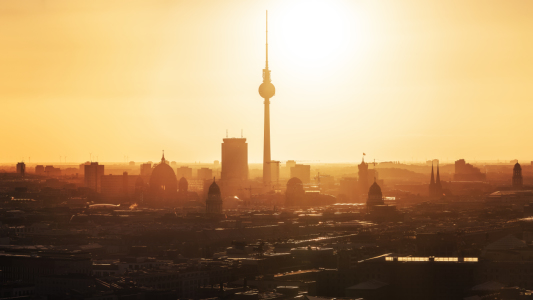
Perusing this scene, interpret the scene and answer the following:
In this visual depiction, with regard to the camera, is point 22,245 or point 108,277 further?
point 22,245

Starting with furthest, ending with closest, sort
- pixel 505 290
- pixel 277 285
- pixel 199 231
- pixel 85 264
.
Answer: pixel 199 231
pixel 85 264
pixel 277 285
pixel 505 290

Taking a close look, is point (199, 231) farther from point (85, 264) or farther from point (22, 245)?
point (85, 264)

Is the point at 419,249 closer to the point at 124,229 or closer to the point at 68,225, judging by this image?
the point at 124,229

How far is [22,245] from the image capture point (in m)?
130

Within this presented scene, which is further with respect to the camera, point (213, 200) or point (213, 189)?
point (213, 200)

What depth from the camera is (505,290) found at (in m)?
80.6

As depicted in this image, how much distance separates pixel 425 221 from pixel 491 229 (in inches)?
1321

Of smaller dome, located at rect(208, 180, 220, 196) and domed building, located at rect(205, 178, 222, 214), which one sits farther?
domed building, located at rect(205, 178, 222, 214)

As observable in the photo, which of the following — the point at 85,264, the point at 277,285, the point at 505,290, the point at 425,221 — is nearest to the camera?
the point at 505,290

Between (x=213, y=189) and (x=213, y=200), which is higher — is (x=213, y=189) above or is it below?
above

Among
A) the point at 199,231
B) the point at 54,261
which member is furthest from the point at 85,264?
the point at 199,231

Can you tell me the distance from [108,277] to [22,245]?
41.6 meters

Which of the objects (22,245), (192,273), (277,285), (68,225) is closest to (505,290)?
(277,285)

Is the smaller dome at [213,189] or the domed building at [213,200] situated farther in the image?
the domed building at [213,200]
